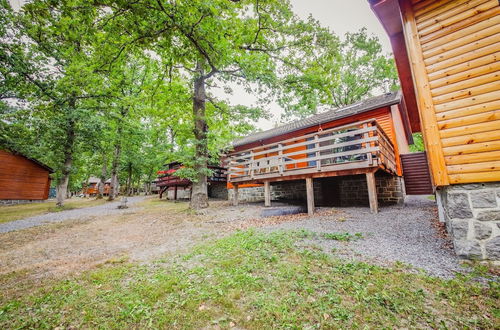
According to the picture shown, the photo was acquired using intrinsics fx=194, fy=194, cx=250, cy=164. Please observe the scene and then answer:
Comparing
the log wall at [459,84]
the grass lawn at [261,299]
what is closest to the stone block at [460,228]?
the log wall at [459,84]

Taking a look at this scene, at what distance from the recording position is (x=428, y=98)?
3.66 m

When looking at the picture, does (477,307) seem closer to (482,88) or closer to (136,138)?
(482,88)

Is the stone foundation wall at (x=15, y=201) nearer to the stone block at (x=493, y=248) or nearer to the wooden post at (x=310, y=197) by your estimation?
the wooden post at (x=310, y=197)

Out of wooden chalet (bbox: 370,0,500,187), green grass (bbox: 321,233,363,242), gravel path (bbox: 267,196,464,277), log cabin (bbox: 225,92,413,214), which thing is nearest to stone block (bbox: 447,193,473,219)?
wooden chalet (bbox: 370,0,500,187)

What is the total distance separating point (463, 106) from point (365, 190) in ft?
22.9

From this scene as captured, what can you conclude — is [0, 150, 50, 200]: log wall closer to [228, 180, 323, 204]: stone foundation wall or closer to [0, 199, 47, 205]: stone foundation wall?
[0, 199, 47, 205]: stone foundation wall

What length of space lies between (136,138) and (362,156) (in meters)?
19.0

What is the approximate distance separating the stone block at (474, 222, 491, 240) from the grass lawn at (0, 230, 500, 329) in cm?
103

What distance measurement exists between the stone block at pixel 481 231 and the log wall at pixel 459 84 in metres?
0.72

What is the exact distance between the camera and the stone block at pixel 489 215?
10.0 ft

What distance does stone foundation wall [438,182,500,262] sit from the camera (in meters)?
3.05

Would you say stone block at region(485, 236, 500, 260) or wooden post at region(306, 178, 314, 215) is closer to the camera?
stone block at region(485, 236, 500, 260)

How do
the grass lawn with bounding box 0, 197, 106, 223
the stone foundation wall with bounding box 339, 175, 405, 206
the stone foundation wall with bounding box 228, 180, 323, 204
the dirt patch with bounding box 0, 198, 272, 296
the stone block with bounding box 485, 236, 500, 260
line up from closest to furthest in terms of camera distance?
the stone block with bounding box 485, 236, 500, 260, the dirt patch with bounding box 0, 198, 272, 296, the stone foundation wall with bounding box 339, 175, 405, 206, the grass lawn with bounding box 0, 197, 106, 223, the stone foundation wall with bounding box 228, 180, 323, 204

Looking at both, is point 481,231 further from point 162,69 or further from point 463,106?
point 162,69
